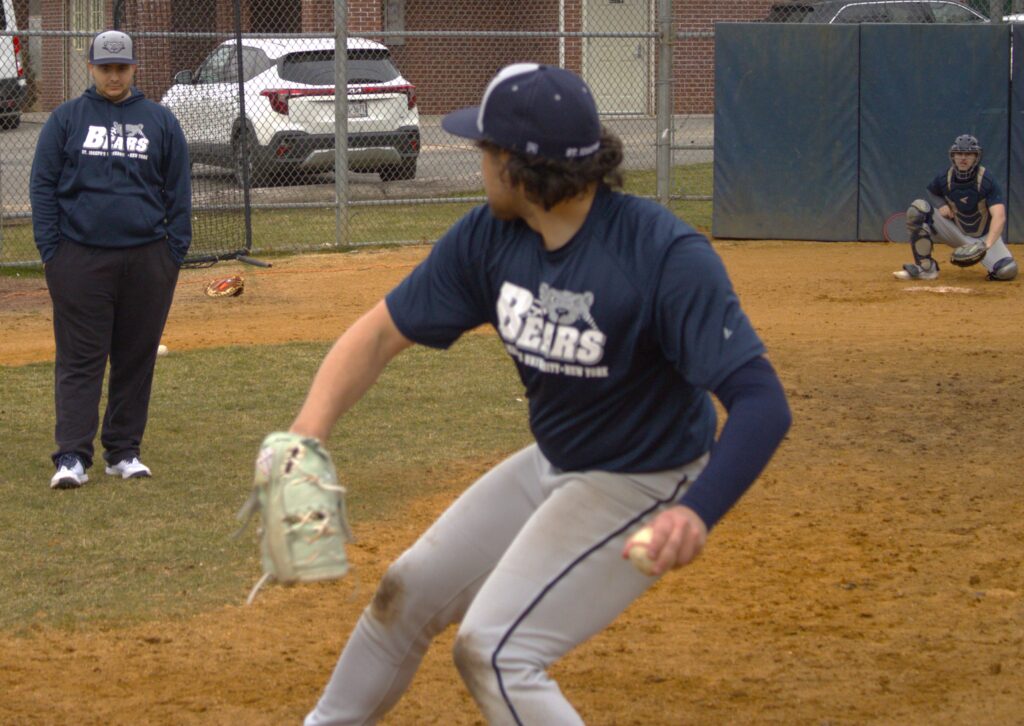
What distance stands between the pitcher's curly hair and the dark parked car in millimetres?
17594

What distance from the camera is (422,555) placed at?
323 cm

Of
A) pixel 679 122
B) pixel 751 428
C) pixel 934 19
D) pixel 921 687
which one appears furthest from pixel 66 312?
pixel 934 19

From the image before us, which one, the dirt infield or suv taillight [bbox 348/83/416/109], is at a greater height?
suv taillight [bbox 348/83/416/109]

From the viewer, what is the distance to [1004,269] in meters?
11.9

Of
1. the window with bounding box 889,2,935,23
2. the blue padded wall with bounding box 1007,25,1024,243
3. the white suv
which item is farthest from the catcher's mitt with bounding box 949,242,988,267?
the window with bounding box 889,2,935,23

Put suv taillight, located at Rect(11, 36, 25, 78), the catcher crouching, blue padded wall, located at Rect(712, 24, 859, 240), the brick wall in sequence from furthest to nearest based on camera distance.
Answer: the brick wall < suv taillight, located at Rect(11, 36, 25, 78) < blue padded wall, located at Rect(712, 24, 859, 240) < the catcher crouching

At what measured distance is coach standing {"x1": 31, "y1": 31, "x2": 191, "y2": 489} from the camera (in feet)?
20.9

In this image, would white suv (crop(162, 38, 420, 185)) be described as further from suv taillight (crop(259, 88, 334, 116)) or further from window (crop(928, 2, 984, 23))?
window (crop(928, 2, 984, 23))

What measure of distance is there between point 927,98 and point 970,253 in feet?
9.14

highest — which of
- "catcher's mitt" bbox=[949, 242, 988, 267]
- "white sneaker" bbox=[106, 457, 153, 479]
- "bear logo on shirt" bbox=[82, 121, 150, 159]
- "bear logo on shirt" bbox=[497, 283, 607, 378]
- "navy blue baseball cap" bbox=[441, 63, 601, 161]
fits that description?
"navy blue baseball cap" bbox=[441, 63, 601, 161]

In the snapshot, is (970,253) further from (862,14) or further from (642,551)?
(642,551)

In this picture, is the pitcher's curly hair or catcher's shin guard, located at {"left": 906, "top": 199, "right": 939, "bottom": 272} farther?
catcher's shin guard, located at {"left": 906, "top": 199, "right": 939, "bottom": 272}

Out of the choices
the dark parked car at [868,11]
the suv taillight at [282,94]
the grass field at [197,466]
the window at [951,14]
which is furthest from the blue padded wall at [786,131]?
the window at [951,14]

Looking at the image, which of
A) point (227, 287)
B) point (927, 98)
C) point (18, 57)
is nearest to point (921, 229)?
point (927, 98)
